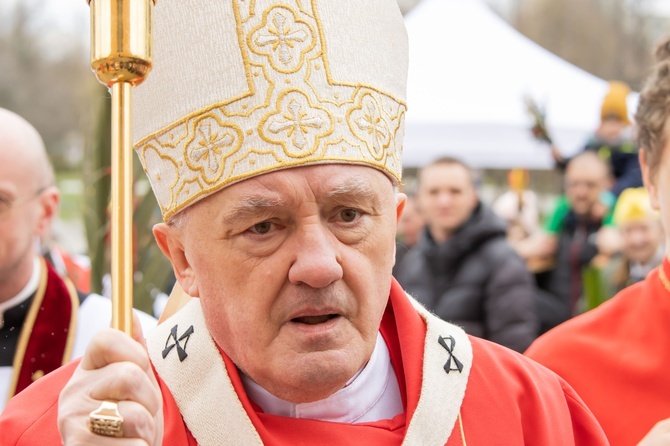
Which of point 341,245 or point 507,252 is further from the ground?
point 341,245

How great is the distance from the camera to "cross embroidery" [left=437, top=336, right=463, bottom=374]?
8.14 feet

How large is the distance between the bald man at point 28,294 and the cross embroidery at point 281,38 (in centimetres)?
169

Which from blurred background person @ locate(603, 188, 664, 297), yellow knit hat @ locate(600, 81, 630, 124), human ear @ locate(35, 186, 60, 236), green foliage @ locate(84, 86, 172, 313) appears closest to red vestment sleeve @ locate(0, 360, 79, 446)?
human ear @ locate(35, 186, 60, 236)

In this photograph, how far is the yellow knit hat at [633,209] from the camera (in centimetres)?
590

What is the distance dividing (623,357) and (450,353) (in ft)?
2.59

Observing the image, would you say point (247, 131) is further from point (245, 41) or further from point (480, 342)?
point (480, 342)

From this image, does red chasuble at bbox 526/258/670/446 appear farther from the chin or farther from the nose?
the nose

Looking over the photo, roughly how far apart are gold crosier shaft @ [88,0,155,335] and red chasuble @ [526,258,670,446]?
5.59ft

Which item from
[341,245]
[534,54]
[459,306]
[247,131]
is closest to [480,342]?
[341,245]

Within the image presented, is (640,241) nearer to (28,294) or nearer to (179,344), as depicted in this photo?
(28,294)

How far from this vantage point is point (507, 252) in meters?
5.54

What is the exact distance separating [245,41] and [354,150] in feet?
1.13

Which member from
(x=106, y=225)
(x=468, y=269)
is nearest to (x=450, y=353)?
(x=106, y=225)

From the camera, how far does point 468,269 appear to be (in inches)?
217
